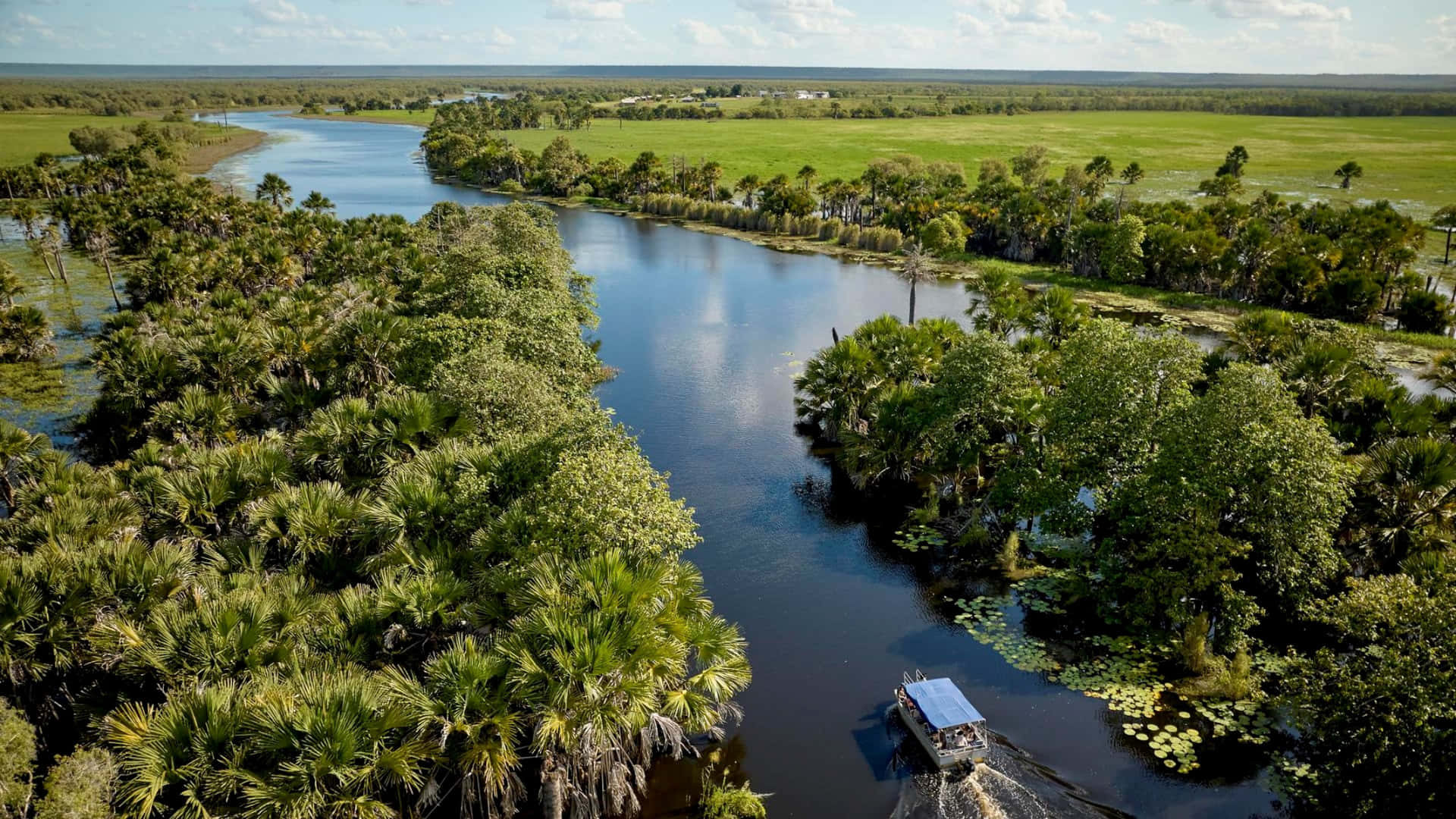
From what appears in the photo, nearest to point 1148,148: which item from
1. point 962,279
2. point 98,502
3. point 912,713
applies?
point 962,279

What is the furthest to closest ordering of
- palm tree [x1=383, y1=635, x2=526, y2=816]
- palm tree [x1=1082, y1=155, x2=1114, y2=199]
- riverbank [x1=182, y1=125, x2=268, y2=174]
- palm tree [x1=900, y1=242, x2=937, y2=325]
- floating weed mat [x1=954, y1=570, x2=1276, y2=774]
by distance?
1. riverbank [x1=182, y1=125, x2=268, y2=174]
2. palm tree [x1=1082, y1=155, x2=1114, y2=199]
3. palm tree [x1=900, y1=242, x2=937, y2=325]
4. floating weed mat [x1=954, y1=570, x2=1276, y2=774]
5. palm tree [x1=383, y1=635, x2=526, y2=816]

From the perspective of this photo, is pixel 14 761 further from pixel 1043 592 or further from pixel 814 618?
pixel 1043 592

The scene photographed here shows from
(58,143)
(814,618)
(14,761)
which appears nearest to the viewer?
(14,761)

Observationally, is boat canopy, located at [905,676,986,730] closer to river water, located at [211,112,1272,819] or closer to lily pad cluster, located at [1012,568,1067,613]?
river water, located at [211,112,1272,819]

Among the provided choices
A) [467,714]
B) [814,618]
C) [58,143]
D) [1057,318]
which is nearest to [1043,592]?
[814,618]

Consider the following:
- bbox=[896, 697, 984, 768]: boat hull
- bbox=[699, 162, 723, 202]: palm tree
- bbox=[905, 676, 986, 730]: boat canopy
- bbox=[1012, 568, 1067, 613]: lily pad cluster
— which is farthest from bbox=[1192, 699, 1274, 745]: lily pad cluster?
bbox=[699, 162, 723, 202]: palm tree

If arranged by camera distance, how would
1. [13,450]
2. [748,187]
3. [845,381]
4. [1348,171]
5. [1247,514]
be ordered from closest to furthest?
[1247,514] < [13,450] < [845,381] < [1348,171] < [748,187]

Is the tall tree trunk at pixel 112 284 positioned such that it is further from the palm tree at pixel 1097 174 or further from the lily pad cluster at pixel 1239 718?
the palm tree at pixel 1097 174
